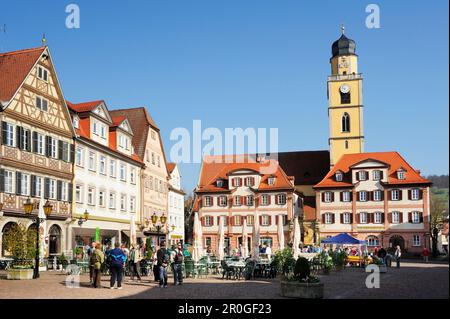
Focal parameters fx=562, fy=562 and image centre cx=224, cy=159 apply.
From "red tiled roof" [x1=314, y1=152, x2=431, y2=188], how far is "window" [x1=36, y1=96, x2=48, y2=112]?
37523mm

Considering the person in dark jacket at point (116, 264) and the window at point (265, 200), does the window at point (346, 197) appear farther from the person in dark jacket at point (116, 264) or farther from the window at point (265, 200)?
the person in dark jacket at point (116, 264)

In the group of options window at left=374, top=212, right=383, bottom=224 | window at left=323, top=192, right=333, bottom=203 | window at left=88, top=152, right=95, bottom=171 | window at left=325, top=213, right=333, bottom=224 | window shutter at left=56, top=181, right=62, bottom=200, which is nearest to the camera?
window shutter at left=56, top=181, right=62, bottom=200

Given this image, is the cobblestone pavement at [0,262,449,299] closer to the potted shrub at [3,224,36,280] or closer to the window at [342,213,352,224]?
the potted shrub at [3,224,36,280]

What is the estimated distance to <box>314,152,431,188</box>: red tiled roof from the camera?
61500 millimetres

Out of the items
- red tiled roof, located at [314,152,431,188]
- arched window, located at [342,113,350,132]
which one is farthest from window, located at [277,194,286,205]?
arched window, located at [342,113,350,132]

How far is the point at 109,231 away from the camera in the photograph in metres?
41.6

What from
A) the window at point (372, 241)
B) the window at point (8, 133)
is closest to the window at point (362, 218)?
the window at point (372, 241)

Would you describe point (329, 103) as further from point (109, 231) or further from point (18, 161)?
point (18, 161)

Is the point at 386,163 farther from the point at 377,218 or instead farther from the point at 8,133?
the point at 8,133

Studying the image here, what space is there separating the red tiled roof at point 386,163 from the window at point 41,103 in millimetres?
37523

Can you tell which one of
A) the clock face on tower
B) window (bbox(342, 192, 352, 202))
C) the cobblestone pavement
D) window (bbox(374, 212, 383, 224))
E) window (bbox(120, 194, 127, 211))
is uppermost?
the clock face on tower

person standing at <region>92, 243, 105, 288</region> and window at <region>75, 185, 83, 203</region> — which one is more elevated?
window at <region>75, 185, 83, 203</region>
